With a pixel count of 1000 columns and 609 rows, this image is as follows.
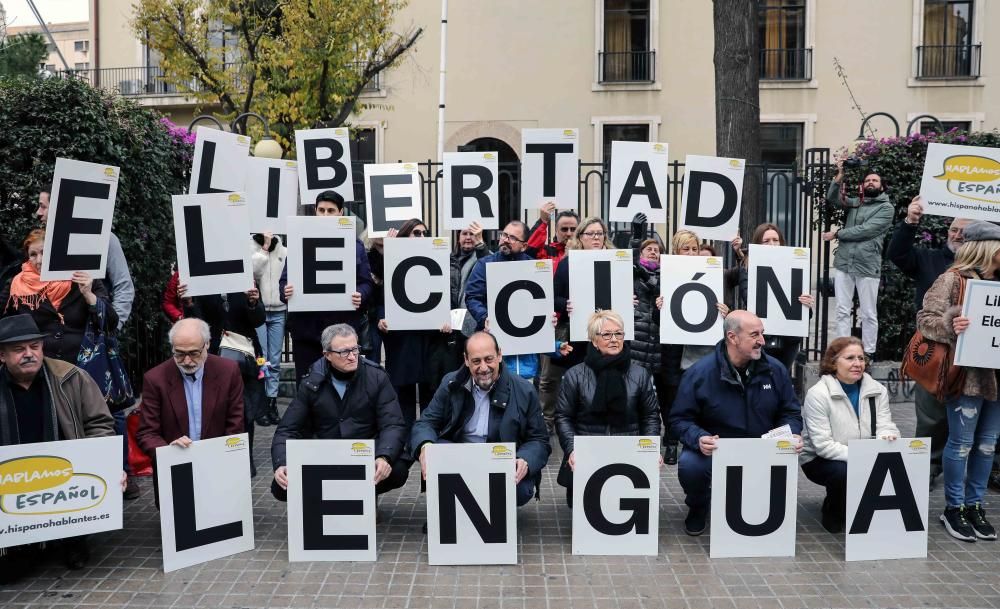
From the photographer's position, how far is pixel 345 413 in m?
5.68

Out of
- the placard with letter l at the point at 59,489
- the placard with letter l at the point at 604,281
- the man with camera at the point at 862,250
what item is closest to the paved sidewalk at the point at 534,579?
the placard with letter l at the point at 59,489

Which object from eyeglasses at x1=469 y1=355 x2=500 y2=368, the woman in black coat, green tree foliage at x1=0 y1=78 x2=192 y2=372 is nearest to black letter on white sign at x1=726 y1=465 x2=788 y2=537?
the woman in black coat

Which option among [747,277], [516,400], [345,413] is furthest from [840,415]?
[345,413]

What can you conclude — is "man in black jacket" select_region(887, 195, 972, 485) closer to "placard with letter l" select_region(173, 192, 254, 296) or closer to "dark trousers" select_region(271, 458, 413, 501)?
"dark trousers" select_region(271, 458, 413, 501)

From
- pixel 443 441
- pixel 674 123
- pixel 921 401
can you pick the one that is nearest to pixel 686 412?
pixel 443 441

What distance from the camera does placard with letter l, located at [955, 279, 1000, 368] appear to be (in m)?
5.56

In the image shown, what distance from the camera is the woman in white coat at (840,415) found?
5.63 meters

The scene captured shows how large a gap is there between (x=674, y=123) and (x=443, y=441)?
19.2 metres

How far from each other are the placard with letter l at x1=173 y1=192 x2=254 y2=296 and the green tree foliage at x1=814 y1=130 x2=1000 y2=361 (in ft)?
22.4

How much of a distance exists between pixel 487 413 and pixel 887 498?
240 cm

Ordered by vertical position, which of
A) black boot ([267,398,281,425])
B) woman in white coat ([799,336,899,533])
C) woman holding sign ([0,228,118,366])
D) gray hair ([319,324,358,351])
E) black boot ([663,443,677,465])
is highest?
woman holding sign ([0,228,118,366])

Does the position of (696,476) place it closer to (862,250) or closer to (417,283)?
(417,283)

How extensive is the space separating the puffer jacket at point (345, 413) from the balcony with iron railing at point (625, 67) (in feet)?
63.0

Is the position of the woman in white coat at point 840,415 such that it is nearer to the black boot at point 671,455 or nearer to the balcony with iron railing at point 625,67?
the black boot at point 671,455
